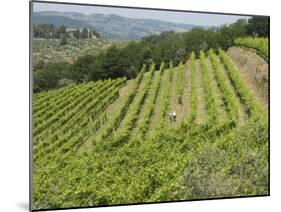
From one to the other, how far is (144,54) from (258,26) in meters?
1.21

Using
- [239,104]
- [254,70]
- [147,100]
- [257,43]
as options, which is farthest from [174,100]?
[257,43]

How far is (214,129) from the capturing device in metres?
6.43

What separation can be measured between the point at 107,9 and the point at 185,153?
1495mm

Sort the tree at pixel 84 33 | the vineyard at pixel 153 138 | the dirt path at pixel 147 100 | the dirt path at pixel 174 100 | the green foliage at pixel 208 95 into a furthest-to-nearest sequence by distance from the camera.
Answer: the green foliage at pixel 208 95, the dirt path at pixel 174 100, the dirt path at pixel 147 100, the tree at pixel 84 33, the vineyard at pixel 153 138

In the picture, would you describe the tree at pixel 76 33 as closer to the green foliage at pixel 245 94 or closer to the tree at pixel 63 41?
the tree at pixel 63 41

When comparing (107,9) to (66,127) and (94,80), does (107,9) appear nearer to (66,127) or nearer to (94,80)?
(94,80)

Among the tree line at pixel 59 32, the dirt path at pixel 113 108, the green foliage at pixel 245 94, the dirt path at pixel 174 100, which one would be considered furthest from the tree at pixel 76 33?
the green foliage at pixel 245 94

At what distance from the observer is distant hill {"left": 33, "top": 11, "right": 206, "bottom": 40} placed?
5.83m

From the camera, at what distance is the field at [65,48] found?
18.9 ft

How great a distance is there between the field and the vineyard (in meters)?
0.27

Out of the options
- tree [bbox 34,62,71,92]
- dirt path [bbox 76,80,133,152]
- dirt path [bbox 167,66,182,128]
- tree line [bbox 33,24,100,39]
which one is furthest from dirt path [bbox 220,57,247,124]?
tree [bbox 34,62,71,92]

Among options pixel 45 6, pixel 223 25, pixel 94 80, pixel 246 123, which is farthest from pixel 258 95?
pixel 45 6

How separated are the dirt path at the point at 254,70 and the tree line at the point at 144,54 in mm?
142

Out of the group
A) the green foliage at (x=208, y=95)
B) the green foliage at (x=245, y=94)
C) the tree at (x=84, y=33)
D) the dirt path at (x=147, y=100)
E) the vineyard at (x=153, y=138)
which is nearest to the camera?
the vineyard at (x=153, y=138)
